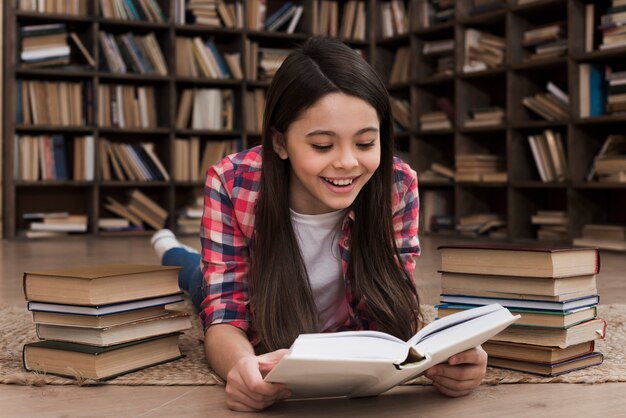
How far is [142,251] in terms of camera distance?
12.6 ft

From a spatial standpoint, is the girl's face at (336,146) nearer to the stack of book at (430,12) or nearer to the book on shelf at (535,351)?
the book on shelf at (535,351)

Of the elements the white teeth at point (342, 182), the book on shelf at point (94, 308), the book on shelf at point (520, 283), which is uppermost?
the white teeth at point (342, 182)

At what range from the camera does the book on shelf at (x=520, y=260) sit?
1.26m

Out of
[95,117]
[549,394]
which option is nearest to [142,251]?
[95,117]

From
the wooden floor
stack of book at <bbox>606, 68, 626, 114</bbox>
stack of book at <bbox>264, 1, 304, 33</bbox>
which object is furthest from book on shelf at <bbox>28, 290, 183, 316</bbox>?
stack of book at <bbox>264, 1, 304, 33</bbox>

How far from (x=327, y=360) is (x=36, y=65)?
4388mm

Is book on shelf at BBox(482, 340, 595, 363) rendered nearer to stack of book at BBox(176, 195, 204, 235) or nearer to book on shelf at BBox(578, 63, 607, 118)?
book on shelf at BBox(578, 63, 607, 118)

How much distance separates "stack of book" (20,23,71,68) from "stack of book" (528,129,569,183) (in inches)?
111

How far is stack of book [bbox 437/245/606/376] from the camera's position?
1.27m

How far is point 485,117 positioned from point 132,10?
2.30 m

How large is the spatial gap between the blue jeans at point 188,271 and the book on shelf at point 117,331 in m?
0.49

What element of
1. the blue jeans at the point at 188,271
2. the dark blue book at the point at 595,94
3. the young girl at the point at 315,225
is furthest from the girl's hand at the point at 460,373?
the dark blue book at the point at 595,94

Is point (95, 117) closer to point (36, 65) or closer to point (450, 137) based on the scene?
point (36, 65)

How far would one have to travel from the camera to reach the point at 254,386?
1027 mm
